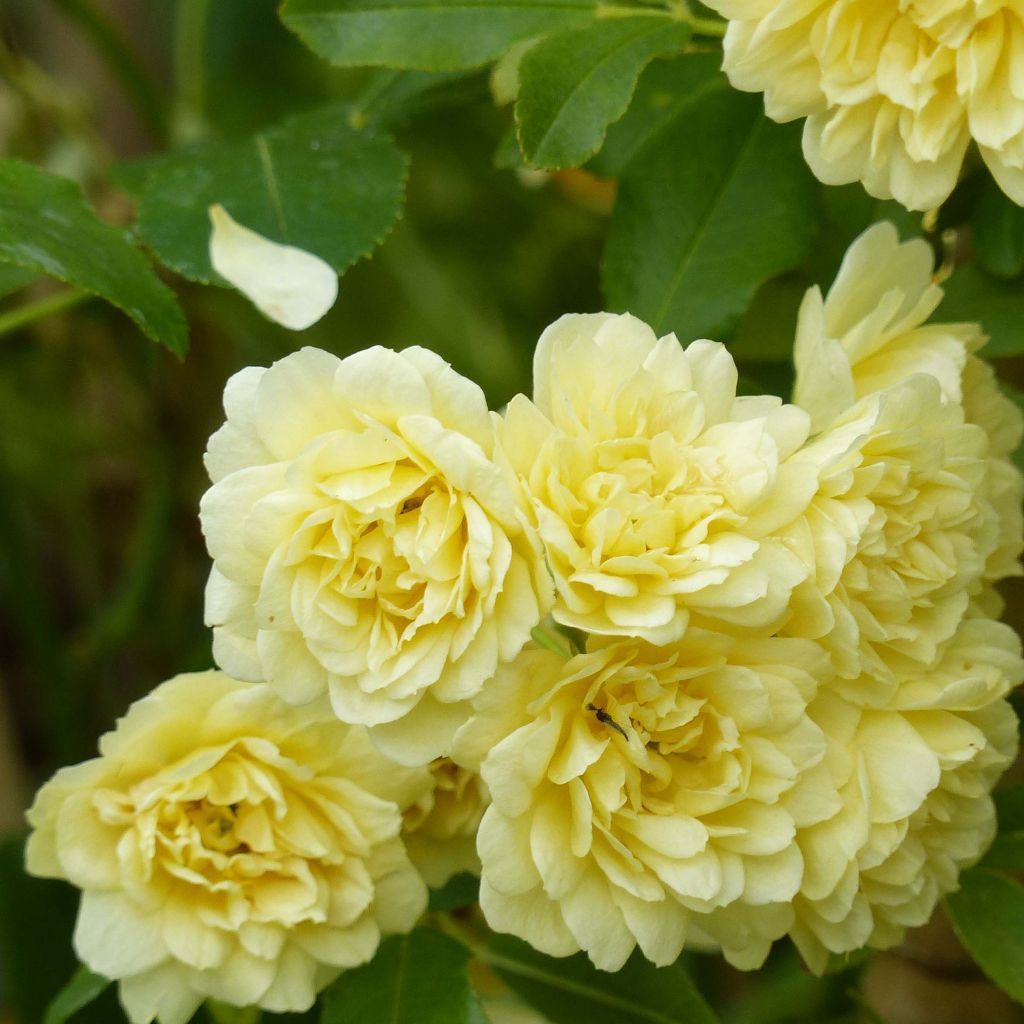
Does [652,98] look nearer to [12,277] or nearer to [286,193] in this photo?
[286,193]

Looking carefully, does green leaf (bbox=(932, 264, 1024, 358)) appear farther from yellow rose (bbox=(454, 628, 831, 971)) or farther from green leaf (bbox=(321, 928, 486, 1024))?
green leaf (bbox=(321, 928, 486, 1024))

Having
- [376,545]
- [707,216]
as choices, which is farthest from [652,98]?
[376,545]

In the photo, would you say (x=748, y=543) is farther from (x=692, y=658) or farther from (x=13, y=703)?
(x=13, y=703)

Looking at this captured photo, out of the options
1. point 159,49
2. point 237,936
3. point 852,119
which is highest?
point 852,119

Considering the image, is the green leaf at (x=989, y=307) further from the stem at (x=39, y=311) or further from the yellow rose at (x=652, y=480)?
the stem at (x=39, y=311)


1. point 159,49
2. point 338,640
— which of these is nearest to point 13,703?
point 159,49

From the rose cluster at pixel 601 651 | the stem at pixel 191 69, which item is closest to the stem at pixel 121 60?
the stem at pixel 191 69
